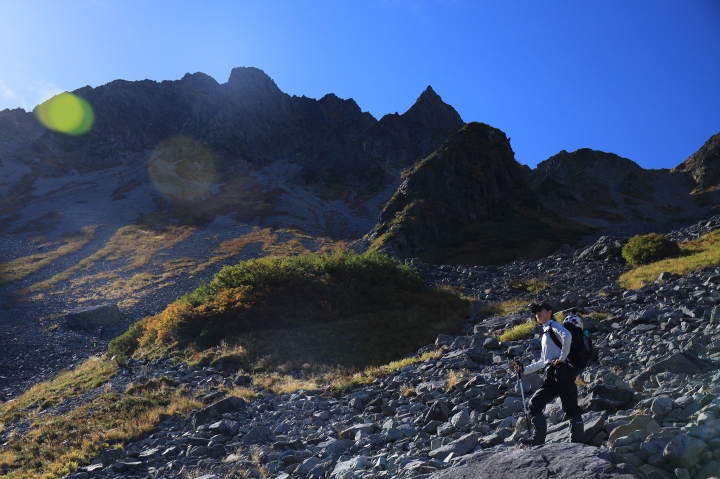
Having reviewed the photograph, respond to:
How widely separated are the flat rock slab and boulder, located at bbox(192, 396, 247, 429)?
7.41 metres

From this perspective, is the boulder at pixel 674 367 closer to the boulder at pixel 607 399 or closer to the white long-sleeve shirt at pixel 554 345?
the boulder at pixel 607 399

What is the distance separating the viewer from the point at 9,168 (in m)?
106

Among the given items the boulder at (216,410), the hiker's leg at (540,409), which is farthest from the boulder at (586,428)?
the boulder at (216,410)

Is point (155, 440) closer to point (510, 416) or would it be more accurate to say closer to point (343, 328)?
point (510, 416)

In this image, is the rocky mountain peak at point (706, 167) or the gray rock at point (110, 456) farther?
the rocky mountain peak at point (706, 167)

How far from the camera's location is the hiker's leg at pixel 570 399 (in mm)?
5941

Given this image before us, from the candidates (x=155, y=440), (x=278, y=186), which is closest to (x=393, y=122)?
(x=278, y=186)

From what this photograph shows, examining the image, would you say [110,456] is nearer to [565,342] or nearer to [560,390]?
[560,390]

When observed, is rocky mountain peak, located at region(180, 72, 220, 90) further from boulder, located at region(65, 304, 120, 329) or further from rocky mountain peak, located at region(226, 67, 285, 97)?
boulder, located at region(65, 304, 120, 329)

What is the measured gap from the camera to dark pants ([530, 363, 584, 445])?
6.00m

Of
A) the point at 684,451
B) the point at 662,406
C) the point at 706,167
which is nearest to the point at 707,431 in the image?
the point at 684,451

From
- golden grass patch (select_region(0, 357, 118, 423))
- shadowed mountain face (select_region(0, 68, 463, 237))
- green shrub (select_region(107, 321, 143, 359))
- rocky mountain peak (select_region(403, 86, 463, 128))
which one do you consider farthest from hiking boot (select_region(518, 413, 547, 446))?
rocky mountain peak (select_region(403, 86, 463, 128))

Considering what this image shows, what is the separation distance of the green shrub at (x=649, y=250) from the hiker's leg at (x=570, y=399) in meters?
25.7

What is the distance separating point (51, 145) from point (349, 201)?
8809 centimetres
